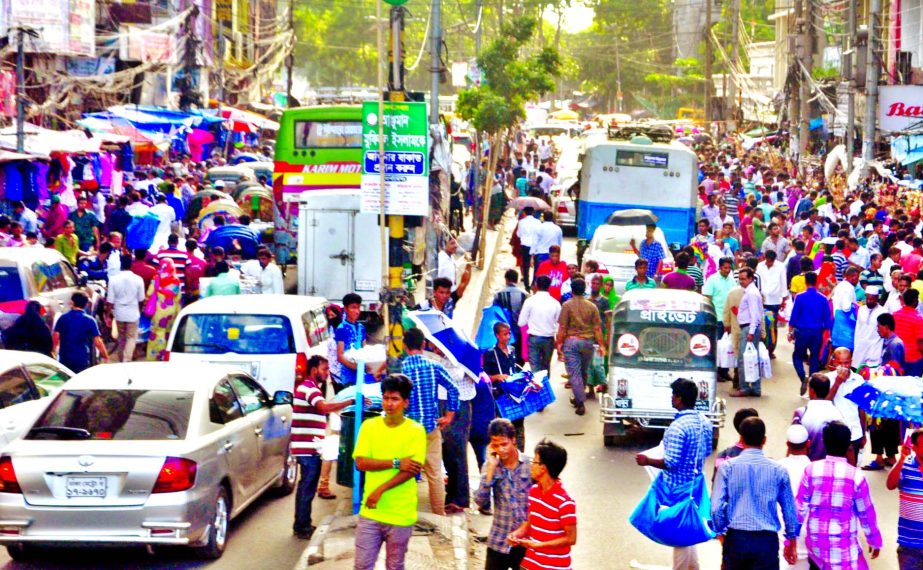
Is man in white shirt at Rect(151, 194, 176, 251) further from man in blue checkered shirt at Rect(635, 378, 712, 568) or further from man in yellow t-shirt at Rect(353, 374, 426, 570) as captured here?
man in blue checkered shirt at Rect(635, 378, 712, 568)

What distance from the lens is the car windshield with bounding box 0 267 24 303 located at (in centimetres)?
1645

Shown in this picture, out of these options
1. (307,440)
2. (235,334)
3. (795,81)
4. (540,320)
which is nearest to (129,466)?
(307,440)

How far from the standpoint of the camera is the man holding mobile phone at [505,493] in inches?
313

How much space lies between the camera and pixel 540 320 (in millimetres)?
15914

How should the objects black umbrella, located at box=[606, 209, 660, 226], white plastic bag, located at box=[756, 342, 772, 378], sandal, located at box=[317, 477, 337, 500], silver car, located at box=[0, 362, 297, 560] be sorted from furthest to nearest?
black umbrella, located at box=[606, 209, 660, 226] → white plastic bag, located at box=[756, 342, 772, 378] → sandal, located at box=[317, 477, 337, 500] → silver car, located at box=[0, 362, 297, 560]

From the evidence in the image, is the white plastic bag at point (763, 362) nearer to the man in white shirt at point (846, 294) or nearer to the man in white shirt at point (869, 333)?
the man in white shirt at point (846, 294)

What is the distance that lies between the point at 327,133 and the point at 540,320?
431 inches

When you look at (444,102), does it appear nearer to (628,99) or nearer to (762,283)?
(628,99)

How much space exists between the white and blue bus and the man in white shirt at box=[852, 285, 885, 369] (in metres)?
14.1

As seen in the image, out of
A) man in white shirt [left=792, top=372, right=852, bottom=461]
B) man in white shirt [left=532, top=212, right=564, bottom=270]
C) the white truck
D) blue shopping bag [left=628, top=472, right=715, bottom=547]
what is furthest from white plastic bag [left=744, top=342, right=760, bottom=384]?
blue shopping bag [left=628, top=472, right=715, bottom=547]

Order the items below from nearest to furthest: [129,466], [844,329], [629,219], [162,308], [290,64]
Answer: [129,466] < [844,329] < [162,308] < [629,219] < [290,64]

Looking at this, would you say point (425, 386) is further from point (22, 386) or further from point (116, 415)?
point (22, 386)

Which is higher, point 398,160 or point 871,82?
point 871,82

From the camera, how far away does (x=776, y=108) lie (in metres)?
61.5
